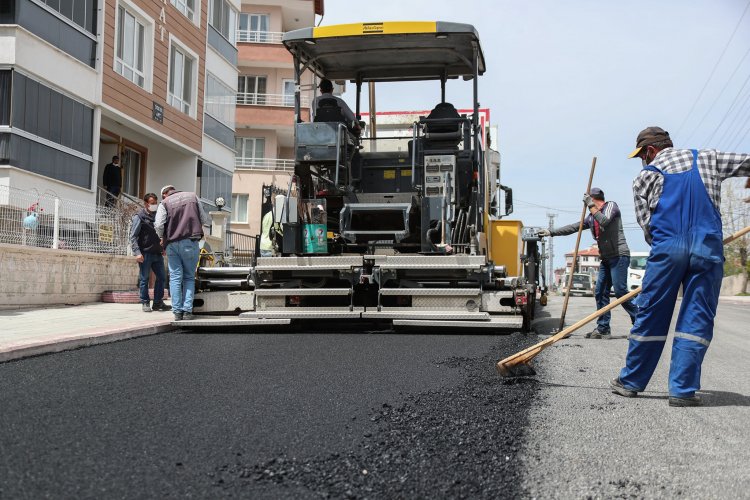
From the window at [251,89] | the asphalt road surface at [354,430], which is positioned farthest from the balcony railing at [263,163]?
the asphalt road surface at [354,430]

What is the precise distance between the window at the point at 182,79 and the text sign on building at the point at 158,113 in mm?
697

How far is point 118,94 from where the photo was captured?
15.4 metres

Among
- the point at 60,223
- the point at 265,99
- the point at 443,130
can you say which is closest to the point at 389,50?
the point at 443,130

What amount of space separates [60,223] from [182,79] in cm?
923

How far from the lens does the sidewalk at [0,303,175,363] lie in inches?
233

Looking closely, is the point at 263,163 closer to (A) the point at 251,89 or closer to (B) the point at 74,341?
(A) the point at 251,89

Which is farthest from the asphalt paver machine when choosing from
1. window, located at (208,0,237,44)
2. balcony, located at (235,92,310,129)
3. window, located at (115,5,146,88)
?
balcony, located at (235,92,310,129)

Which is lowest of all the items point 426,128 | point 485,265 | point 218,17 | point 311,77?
point 485,265

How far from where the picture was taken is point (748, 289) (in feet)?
139

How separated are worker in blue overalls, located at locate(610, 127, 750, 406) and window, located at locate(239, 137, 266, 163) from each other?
3002 centimetres

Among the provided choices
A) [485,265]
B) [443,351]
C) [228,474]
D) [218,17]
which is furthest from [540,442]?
[218,17]

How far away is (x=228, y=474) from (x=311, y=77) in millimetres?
6984

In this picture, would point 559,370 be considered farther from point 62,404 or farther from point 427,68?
point 427,68

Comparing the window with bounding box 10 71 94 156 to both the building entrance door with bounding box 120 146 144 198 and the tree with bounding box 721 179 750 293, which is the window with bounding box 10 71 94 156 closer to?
the building entrance door with bounding box 120 146 144 198
